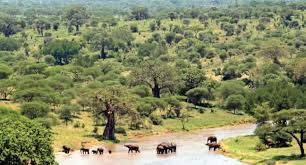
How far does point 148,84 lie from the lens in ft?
325

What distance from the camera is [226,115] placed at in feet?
304

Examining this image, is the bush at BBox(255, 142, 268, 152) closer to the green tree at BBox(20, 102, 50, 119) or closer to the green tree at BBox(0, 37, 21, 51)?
the green tree at BBox(20, 102, 50, 119)

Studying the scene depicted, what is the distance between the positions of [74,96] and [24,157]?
46692 mm

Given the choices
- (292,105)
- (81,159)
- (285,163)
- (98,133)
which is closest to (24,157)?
(81,159)

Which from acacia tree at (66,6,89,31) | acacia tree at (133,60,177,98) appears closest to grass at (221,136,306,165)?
acacia tree at (133,60,177,98)

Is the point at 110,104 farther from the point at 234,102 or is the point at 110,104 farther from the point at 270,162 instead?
the point at 234,102

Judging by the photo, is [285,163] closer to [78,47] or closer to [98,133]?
[98,133]

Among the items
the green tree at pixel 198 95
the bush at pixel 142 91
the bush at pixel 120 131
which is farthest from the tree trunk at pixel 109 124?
the green tree at pixel 198 95

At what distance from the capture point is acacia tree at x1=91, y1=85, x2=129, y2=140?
71.9m

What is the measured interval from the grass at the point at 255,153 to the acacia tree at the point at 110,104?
12.2 m

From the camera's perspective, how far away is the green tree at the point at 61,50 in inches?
5625

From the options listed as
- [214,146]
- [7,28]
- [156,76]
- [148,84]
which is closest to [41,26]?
[7,28]

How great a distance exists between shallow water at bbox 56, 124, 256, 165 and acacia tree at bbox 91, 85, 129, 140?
2515mm

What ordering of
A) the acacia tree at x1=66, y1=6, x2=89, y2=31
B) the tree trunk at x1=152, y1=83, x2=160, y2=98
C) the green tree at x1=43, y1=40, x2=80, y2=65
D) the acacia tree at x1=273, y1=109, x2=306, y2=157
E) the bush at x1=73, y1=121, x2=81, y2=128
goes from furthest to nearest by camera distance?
the acacia tree at x1=66, y1=6, x2=89, y2=31 → the green tree at x1=43, y1=40, x2=80, y2=65 → the tree trunk at x1=152, y1=83, x2=160, y2=98 → the bush at x1=73, y1=121, x2=81, y2=128 → the acacia tree at x1=273, y1=109, x2=306, y2=157
